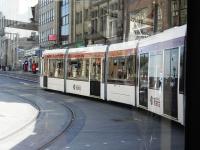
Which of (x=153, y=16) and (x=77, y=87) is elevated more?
(x=153, y=16)

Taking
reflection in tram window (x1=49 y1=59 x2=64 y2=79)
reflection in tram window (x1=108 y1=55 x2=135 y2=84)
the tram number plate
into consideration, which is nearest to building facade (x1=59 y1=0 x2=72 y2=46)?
reflection in tram window (x1=108 y1=55 x2=135 y2=84)

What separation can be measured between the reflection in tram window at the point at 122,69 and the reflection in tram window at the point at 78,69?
2.34 meters

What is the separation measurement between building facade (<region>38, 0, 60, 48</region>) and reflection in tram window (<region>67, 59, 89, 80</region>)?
16592mm

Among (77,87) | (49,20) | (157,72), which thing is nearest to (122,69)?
(77,87)

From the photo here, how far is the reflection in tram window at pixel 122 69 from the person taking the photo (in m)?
14.6

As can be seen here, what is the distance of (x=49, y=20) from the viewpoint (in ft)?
8.88

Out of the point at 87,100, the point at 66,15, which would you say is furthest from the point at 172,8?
the point at 87,100

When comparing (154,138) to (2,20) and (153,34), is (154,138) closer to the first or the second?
(153,34)

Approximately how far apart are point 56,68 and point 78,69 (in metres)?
3.06

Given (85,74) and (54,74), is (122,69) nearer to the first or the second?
(85,74)

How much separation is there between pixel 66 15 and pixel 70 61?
18660mm

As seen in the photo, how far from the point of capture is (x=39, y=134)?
9992mm

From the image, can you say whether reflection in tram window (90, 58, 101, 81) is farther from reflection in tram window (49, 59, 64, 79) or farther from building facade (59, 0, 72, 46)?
building facade (59, 0, 72, 46)

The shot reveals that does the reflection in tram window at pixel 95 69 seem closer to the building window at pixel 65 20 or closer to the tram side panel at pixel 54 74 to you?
the tram side panel at pixel 54 74
